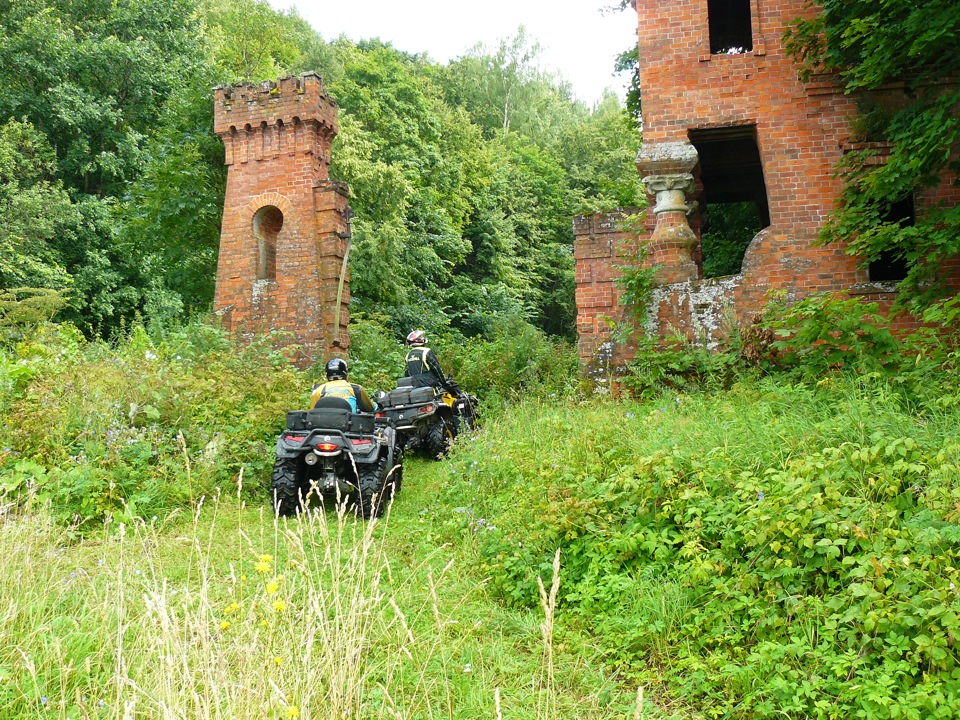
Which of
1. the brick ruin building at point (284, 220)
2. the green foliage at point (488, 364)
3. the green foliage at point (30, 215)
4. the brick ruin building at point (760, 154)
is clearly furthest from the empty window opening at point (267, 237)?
the green foliage at point (30, 215)

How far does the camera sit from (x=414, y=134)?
30062mm

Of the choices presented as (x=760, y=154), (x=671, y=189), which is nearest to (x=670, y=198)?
(x=671, y=189)

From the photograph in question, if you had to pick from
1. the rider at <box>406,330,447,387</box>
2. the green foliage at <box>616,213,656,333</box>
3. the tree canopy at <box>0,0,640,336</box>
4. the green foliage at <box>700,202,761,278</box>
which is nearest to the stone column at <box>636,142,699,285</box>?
the green foliage at <box>616,213,656,333</box>

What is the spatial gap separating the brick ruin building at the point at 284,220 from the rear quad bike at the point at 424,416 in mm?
3788

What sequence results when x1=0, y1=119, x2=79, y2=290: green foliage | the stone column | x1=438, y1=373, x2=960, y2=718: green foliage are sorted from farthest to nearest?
x1=0, y1=119, x2=79, y2=290: green foliage → the stone column → x1=438, y1=373, x2=960, y2=718: green foliage

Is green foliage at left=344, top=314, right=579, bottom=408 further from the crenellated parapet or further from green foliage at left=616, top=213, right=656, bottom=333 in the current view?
the crenellated parapet

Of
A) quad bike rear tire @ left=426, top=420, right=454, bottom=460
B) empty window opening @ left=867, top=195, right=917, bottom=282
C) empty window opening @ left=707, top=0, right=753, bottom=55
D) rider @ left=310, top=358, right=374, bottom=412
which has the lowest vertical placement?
quad bike rear tire @ left=426, top=420, right=454, bottom=460

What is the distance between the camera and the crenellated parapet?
14.9m

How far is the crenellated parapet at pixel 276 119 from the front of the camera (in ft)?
49.0

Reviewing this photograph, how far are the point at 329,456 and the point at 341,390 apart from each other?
3.26 feet

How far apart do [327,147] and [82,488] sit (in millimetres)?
9747

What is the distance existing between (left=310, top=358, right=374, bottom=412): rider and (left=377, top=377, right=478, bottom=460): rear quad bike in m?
1.42

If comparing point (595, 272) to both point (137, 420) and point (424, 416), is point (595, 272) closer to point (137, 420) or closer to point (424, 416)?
point (424, 416)

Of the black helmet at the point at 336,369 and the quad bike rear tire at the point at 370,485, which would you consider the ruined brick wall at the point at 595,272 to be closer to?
the black helmet at the point at 336,369
